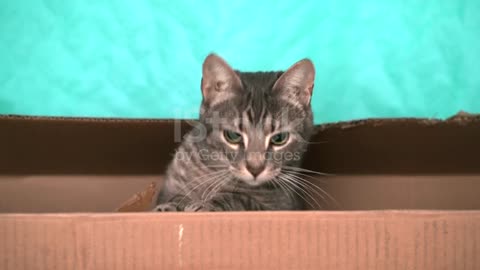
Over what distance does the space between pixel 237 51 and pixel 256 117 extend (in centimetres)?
78

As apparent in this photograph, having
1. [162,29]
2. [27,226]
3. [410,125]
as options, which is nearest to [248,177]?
[410,125]

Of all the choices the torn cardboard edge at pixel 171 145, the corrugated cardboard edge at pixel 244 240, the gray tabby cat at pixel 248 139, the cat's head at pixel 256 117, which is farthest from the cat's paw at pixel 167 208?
the corrugated cardboard edge at pixel 244 240

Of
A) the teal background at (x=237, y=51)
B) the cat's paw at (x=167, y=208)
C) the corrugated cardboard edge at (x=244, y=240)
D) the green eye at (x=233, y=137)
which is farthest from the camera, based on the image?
the teal background at (x=237, y=51)

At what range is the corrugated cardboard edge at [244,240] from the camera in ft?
2.99

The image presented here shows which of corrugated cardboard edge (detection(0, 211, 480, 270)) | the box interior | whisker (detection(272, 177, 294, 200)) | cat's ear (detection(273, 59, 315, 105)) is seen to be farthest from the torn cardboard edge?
corrugated cardboard edge (detection(0, 211, 480, 270))

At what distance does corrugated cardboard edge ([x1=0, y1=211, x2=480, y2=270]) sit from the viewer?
2.99 ft

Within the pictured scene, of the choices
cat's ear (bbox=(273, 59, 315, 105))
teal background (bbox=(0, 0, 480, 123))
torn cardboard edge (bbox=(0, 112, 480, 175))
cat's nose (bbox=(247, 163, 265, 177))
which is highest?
teal background (bbox=(0, 0, 480, 123))

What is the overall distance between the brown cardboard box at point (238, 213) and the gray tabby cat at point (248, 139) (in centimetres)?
16

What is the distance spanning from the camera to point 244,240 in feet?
3.01

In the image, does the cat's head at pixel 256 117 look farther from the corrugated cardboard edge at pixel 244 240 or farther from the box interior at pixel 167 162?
the corrugated cardboard edge at pixel 244 240

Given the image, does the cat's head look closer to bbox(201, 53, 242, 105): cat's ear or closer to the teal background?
bbox(201, 53, 242, 105): cat's ear

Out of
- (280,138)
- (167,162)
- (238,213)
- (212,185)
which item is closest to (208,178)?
(212,185)

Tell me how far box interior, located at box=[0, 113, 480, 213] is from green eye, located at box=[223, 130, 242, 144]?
0.92 ft

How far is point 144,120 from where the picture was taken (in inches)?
62.4
